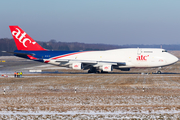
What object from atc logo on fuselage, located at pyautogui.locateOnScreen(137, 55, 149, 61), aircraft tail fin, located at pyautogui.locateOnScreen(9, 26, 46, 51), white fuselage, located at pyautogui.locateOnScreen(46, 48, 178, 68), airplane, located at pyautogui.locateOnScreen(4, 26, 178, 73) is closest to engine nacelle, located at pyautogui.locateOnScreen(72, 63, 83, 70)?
airplane, located at pyautogui.locateOnScreen(4, 26, 178, 73)

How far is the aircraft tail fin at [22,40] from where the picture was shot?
58.3 m

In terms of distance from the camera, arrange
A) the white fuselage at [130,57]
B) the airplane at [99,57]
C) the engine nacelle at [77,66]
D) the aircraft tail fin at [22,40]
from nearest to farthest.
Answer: the white fuselage at [130,57] → the airplane at [99,57] → the engine nacelle at [77,66] → the aircraft tail fin at [22,40]

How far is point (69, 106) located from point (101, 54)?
34563mm

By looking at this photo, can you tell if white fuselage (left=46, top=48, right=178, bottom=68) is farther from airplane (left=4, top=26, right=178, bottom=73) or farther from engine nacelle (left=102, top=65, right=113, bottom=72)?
engine nacelle (left=102, top=65, right=113, bottom=72)

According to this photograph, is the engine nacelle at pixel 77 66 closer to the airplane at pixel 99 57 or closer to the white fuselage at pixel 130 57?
the airplane at pixel 99 57

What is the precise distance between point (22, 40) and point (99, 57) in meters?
17.4

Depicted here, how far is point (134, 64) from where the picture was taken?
2109 inches

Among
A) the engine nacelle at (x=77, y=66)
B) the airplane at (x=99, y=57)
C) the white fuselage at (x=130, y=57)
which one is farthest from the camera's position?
the engine nacelle at (x=77, y=66)

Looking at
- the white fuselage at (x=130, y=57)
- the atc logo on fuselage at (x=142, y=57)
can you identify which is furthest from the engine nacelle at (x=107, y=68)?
the atc logo on fuselage at (x=142, y=57)

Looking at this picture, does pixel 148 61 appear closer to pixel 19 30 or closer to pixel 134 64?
pixel 134 64

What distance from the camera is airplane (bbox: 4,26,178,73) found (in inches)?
2090

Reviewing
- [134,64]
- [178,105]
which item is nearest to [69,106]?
[178,105]

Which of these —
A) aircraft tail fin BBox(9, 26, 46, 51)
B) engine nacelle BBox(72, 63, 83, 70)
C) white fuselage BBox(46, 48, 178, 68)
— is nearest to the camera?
white fuselage BBox(46, 48, 178, 68)

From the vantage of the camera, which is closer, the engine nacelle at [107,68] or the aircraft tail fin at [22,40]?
the engine nacelle at [107,68]
